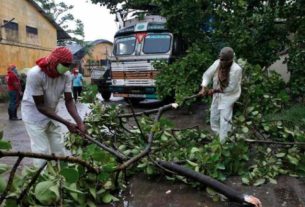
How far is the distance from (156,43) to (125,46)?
1.36 meters

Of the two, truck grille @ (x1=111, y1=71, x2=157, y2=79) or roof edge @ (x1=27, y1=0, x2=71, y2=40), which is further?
roof edge @ (x1=27, y1=0, x2=71, y2=40)

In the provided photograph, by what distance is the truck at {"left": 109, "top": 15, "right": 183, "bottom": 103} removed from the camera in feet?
44.0

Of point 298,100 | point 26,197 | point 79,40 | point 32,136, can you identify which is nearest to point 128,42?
point 298,100

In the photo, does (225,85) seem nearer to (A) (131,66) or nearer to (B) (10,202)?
(B) (10,202)

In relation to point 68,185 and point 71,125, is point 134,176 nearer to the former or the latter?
point 71,125

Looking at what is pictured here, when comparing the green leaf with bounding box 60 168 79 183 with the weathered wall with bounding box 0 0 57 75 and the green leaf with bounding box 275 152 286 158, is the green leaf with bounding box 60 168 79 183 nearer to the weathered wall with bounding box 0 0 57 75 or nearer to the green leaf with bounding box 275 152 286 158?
the green leaf with bounding box 275 152 286 158

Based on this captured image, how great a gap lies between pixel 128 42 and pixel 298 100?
650 cm

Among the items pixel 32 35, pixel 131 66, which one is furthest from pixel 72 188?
pixel 32 35

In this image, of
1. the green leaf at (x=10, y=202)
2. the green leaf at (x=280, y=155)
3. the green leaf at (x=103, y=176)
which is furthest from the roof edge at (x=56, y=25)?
the green leaf at (x=10, y=202)

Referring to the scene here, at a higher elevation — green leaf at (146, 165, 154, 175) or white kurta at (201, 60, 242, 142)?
Result: white kurta at (201, 60, 242, 142)

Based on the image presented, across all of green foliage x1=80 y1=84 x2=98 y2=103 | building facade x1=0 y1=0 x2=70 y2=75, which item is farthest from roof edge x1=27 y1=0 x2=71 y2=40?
green foliage x1=80 y1=84 x2=98 y2=103

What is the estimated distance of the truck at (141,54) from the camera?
13398 millimetres

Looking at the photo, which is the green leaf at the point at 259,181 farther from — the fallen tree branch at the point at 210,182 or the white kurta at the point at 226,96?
the white kurta at the point at 226,96

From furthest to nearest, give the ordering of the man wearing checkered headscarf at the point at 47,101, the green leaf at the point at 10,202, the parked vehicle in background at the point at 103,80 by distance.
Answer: the parked vehicle in background at the point at 103,80 → the man wearing checkered headscarf at the point at 47,101 → the green leaf at the point at 10,202
